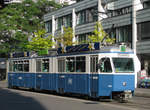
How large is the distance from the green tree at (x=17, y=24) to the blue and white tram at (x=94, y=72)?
30.4m

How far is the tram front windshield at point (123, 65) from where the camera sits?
18.1m

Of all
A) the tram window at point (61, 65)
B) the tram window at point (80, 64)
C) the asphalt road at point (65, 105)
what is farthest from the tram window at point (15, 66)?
the asphalt road at point (65, 105)

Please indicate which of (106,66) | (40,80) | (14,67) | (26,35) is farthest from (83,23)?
(106,66)

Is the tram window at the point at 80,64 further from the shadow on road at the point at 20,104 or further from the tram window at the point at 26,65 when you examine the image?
the tram window at the point at 26,65

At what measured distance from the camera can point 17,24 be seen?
54.4 meters

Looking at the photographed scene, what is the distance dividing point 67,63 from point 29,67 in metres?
6.14

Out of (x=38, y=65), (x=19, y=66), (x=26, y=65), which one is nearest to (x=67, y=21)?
(x=19, y=66)

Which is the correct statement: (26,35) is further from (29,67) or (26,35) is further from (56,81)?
(56,81)

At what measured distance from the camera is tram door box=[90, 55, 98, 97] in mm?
18109

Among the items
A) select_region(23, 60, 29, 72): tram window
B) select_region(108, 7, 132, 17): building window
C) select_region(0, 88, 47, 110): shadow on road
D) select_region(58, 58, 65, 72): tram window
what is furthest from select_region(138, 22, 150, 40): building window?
select_region(0, 88, 47, 110): shadow on road

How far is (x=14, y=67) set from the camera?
96.4ft

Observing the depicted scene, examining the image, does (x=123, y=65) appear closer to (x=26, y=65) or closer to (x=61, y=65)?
(x=61, y=65)

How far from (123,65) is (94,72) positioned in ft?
5.21

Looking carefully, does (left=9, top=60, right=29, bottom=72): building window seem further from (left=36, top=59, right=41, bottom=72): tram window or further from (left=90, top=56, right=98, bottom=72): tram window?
(left=90, top=56, right=98, bottom=72): tram window
